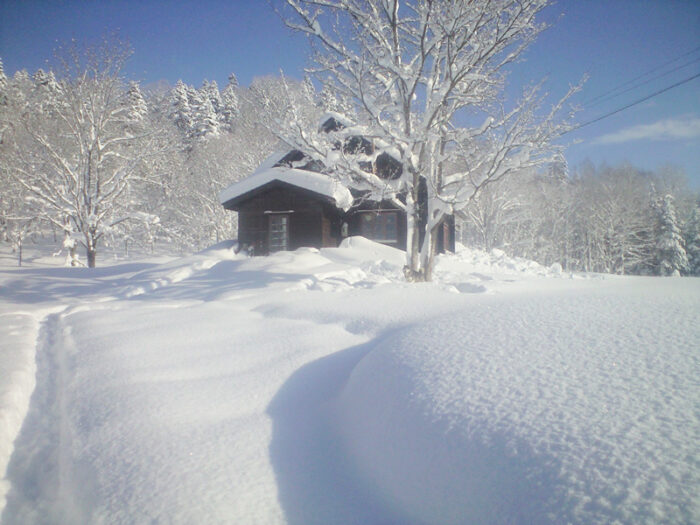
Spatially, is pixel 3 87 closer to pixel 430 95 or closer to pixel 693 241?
pixel 430 95

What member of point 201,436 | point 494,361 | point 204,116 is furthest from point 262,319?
point 204,116

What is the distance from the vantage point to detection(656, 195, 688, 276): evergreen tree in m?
25.9

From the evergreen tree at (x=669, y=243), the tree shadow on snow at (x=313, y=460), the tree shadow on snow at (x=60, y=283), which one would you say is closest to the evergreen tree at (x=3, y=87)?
the tree shadow on snow at (x=60, y=283)

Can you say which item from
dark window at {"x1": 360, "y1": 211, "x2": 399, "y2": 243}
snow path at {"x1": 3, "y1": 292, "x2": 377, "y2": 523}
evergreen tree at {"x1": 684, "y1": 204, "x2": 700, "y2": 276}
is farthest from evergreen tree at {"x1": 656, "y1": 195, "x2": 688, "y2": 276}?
snow path at {"x1": 3, "y1": 292, "x2": 377, "y2": 523}

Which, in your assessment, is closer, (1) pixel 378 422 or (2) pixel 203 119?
(1) pixel 378 422

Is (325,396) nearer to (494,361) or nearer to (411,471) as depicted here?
(411,471)

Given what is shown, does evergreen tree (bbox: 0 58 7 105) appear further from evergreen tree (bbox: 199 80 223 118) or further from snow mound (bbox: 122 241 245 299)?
snow mound (bbox: 122 241 245 299)

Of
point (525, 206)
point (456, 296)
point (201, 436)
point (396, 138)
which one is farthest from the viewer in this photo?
point (525, 206)

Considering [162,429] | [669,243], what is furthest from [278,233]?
[669,243]

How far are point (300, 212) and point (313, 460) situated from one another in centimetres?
1400

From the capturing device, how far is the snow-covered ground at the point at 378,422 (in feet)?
4.17

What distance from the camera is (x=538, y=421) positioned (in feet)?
4.90

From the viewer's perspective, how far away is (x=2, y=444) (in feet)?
6.96

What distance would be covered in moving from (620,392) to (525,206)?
29.4 m
